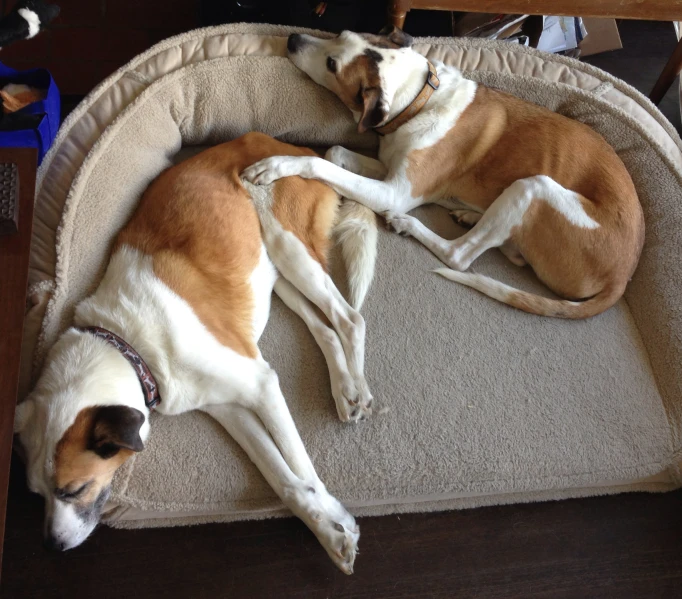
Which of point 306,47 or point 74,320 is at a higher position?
point 306,47

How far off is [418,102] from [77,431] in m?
1.58

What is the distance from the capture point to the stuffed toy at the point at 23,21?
68.9 inches

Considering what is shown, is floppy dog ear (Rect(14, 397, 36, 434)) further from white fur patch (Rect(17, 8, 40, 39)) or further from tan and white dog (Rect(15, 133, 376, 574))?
white fur patch (Rect(17, 8, 40, 39))

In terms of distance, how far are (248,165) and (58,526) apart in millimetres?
1195

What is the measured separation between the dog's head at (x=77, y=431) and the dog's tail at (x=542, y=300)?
1.19m

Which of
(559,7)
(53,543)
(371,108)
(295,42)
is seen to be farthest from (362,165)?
(53,543)

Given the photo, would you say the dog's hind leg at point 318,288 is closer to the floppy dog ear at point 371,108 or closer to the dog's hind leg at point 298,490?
the dog's hind leg at point 298,490

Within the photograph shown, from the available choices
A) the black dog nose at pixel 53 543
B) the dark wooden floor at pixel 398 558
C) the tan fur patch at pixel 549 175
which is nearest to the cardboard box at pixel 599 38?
the tan fur patch at pixel 549 175

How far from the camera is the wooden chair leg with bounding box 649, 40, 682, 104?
265 centimetres

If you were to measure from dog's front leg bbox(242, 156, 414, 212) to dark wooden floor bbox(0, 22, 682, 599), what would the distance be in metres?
1.08

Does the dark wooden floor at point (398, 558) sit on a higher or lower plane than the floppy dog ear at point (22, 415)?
lower

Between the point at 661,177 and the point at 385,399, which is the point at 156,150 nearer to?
the point at 385,399

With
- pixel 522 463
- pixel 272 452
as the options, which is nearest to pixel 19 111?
pixel 272 452

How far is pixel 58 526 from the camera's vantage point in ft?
4.52
